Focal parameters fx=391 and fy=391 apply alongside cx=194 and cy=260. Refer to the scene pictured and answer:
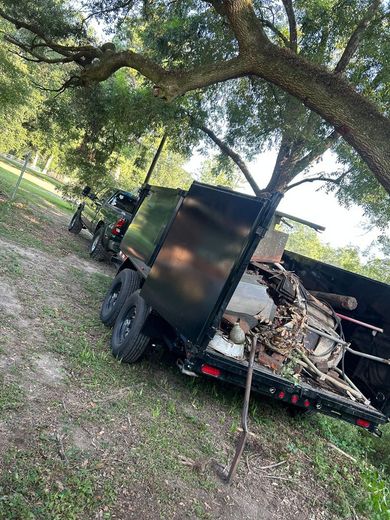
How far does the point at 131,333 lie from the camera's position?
4473 millimetres

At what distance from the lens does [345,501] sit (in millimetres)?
3643

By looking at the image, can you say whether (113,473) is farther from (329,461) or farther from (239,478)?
(329,461)

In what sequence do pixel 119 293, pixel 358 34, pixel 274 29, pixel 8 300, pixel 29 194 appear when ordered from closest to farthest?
pixel 8 300, pixel 119 293, pixel 358 34, pixel 274 29, pixel 29 194

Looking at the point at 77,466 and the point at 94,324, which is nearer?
the point at 77,466

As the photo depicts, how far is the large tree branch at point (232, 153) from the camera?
45.6 ft

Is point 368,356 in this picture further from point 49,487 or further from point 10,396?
point 10,396

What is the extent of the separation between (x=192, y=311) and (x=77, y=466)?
5.16 ft

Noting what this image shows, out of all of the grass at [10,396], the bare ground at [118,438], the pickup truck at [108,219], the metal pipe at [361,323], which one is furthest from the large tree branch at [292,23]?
the grass at [10,396]

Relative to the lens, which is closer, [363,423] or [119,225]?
Result: [363,423]

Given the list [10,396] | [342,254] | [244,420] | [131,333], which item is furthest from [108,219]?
[342,254]

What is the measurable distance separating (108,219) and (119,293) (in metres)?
4.63

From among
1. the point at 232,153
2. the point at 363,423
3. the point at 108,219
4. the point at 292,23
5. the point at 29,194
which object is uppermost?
the point at 292,23

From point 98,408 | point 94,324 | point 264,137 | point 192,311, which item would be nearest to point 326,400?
point 192,311

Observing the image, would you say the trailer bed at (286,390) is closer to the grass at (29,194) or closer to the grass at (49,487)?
the grass at (49,487)
